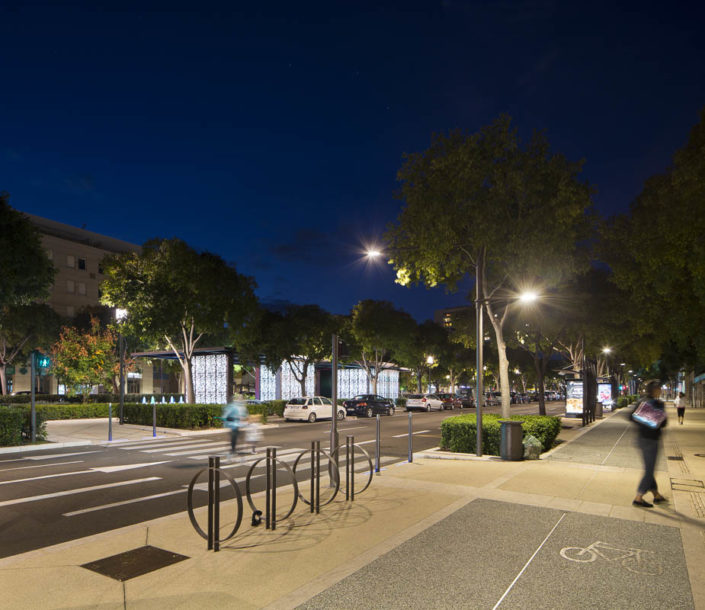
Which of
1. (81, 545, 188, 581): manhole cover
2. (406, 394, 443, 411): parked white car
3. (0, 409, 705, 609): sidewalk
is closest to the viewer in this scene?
(0, 409, 705, 609): sidewalk

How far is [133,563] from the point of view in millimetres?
5844

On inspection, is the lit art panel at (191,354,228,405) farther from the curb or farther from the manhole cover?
the manhole cover

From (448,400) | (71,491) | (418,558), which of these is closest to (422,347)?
(448,400)

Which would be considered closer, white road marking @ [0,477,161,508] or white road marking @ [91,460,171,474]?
white road marking @ [0,477,161,508]

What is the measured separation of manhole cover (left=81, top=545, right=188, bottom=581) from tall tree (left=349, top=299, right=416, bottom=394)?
40.2m

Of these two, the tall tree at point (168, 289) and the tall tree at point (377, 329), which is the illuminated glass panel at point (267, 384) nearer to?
the tall tree at point (377, 329)

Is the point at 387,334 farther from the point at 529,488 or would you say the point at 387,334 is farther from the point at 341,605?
the point at 341,605

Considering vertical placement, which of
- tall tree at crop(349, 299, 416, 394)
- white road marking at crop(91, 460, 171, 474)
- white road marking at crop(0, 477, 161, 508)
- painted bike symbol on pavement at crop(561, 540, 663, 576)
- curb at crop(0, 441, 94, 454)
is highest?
tall tree at crop(349, 299, 416, 394)

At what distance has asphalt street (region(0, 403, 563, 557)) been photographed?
305 inches

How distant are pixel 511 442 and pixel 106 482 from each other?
9.25 metres

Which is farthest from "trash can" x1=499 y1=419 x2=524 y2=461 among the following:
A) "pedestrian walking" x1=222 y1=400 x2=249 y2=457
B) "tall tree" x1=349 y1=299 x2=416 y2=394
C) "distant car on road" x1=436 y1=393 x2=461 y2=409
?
"distant car on road" x1=436 y1=393 x2=461 y2=409

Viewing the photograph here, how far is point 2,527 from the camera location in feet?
24.7

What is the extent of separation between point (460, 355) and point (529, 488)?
195ft

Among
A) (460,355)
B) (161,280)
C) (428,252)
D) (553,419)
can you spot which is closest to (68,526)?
(428,252)
